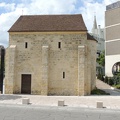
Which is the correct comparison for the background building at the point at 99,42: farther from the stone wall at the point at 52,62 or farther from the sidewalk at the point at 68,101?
the sidewalk at the point at 68,101

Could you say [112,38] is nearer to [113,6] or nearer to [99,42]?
[113,6]

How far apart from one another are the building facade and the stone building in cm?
2254

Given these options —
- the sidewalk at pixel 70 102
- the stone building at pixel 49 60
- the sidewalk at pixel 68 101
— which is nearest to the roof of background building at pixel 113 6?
the stone building at pixel 49 60

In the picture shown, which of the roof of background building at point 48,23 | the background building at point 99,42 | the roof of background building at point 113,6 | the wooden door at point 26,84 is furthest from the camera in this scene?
the background building at point 99,42

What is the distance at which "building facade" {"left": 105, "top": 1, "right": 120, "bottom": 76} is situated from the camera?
4719cm

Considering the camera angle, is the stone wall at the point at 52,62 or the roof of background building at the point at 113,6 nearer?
the stone wall at the point at 52,62

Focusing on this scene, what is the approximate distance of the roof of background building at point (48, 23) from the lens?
2598cm

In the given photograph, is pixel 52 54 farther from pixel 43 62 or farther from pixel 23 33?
pixel 23 33

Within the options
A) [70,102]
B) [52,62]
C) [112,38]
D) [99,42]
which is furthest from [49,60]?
[99,42]

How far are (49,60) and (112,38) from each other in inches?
1025

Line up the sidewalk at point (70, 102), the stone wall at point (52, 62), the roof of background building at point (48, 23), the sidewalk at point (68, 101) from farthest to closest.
→ the roof of background building at point (48, 23) → the stone wall at point (52, 62) → the sidewalk at point (68, 101) → the sidewalk at point (70, 102)

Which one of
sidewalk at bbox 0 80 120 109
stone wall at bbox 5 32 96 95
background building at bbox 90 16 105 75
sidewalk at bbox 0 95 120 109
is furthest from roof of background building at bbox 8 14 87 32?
background building at bbox 90 16 105 75

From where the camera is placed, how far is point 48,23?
26.9 metres

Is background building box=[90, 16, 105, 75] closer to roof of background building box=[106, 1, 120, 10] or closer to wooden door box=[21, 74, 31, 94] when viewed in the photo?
roof of background building box=[106, 1, 120, 10]
